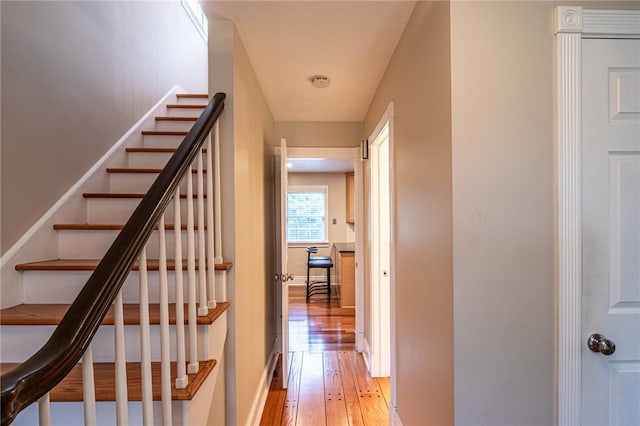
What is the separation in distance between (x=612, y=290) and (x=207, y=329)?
1590 mm

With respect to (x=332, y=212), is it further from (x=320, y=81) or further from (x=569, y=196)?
(x=569, y=196)

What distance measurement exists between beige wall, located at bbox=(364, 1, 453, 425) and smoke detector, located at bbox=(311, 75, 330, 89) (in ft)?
1.67

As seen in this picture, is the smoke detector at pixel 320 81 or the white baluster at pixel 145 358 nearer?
the white baluster at pixel 145 358

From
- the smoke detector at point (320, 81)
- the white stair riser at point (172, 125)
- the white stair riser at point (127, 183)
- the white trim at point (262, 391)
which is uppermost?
the smoke detector at point (320, 81)

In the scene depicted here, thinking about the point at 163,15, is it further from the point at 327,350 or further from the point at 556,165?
the point at 327,350

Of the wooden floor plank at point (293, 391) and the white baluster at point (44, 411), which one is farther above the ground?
the white baluster at point (44, 411)

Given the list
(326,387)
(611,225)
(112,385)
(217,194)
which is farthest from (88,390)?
(326,387)

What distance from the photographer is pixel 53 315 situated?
119 centimetres

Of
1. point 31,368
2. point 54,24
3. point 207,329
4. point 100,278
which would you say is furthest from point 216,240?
point 54,24

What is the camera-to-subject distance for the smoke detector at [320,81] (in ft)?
6.75

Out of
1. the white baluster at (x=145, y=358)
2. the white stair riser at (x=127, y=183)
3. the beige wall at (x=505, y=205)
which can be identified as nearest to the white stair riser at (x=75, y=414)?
the white baluster at (x=145, y=358)

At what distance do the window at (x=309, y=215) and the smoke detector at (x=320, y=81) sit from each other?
4012 millimetres

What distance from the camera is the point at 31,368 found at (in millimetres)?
541

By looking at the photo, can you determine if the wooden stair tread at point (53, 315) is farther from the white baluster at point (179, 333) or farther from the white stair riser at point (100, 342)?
the white baluster at point (179, 333)
